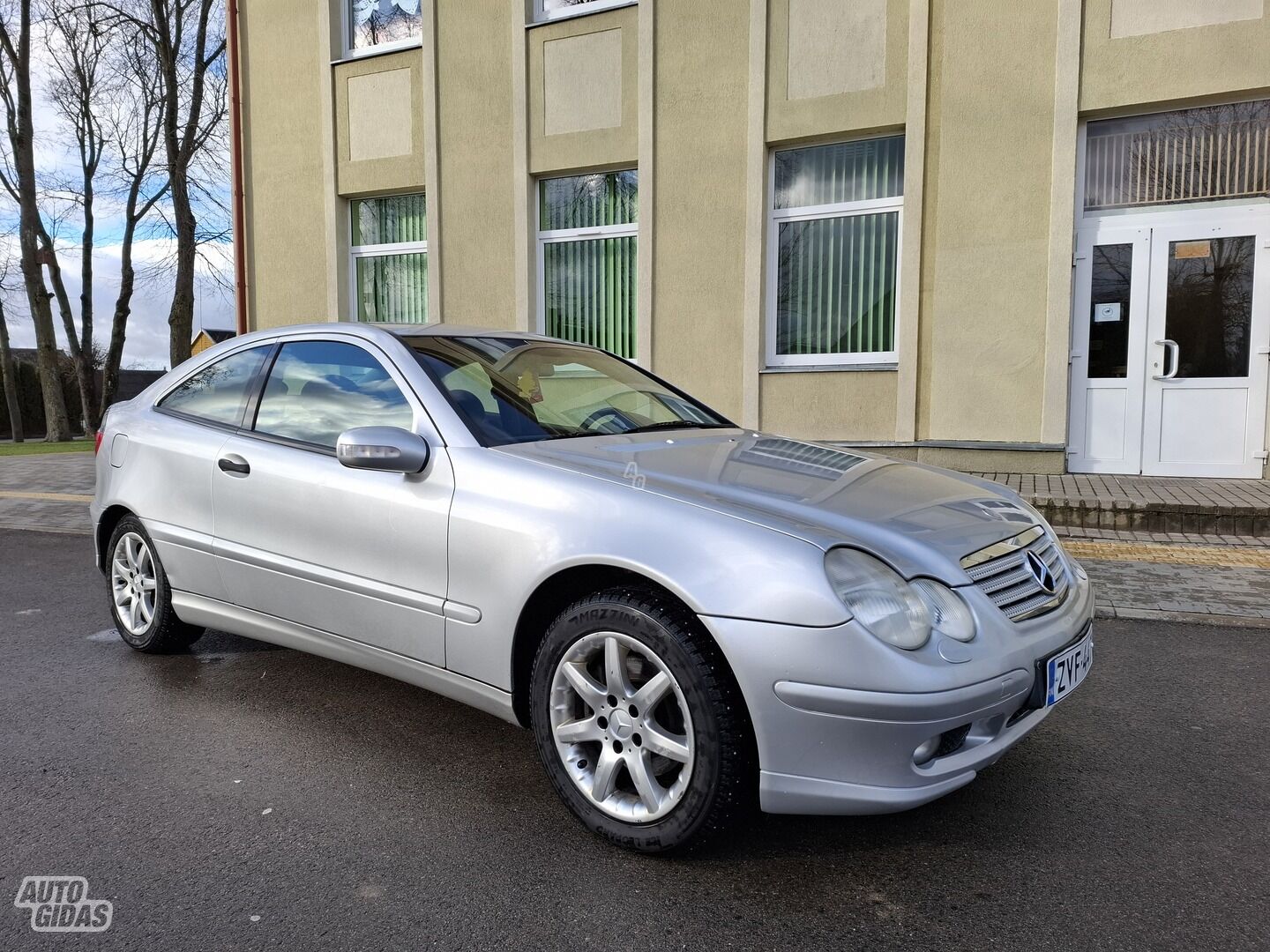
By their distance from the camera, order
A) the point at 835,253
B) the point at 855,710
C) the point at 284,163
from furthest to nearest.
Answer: the point at 284,163
the point at 835,253
the point at 855,710

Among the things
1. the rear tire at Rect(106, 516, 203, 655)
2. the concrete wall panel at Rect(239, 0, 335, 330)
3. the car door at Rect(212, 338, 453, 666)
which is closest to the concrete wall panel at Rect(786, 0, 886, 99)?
the concrete wall panel at Rect(239, 0, 335, 330)

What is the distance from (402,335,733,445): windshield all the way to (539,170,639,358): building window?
680 cm

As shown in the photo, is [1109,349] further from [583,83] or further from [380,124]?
[380,124]

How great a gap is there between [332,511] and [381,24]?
11.0m

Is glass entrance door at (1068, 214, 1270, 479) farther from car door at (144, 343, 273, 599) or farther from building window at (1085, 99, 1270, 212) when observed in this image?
car door at (144, 343, 273, 599)

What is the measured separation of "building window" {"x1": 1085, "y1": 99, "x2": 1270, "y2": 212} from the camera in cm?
823

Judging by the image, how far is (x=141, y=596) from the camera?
4375 mm

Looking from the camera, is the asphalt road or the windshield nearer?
the asphalt road

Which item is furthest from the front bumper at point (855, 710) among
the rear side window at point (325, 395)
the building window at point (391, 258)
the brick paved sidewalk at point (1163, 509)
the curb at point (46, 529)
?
the building window at point (391, 258)

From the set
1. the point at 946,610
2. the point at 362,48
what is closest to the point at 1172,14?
the point at 946,610

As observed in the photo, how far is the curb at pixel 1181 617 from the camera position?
488cm

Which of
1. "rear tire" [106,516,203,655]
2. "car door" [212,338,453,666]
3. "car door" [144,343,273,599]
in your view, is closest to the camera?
"car door" [212,338,453,666]

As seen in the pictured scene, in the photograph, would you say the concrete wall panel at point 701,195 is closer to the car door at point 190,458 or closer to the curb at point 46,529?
the curb at point 46,529

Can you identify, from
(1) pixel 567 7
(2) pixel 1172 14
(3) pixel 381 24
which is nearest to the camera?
(2) pixel 1172 14
